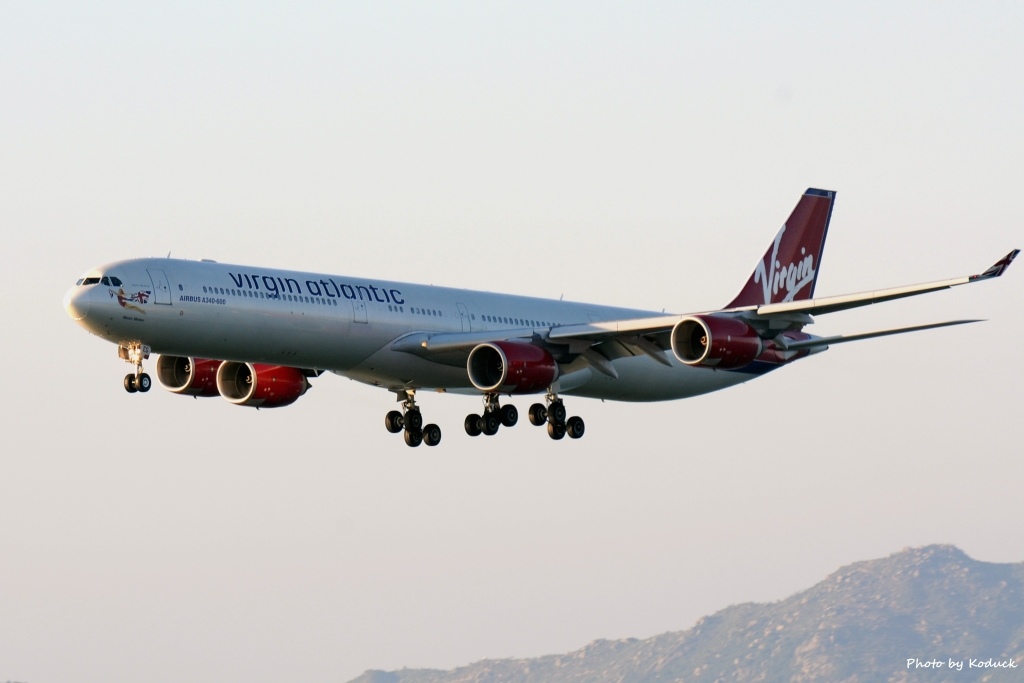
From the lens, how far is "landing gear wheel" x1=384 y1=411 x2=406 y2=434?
206 ft

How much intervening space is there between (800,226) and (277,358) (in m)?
27.7

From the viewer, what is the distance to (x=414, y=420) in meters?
62.6

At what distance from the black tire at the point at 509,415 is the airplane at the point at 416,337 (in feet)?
0.16

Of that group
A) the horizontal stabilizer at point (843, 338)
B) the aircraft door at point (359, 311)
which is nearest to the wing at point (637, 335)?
the horizontal stabilizer at point (843, 338)

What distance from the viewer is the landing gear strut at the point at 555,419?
6047cm

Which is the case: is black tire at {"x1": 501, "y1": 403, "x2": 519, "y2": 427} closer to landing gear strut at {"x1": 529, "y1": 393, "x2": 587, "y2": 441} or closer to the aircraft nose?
landing gear strut at {"x1": 529, "y1": 393, "x2": 587, "y2": 441}

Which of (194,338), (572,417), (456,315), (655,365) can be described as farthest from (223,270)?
(655,365)

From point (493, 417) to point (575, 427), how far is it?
3.25 metres

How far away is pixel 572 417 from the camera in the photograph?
201 feet

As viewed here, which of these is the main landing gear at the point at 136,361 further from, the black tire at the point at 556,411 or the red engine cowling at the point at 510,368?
the black tire at the point at 556,411

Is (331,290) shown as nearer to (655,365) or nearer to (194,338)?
(194,338)

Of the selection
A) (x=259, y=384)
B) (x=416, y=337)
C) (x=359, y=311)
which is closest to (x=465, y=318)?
(x=416, y=337)

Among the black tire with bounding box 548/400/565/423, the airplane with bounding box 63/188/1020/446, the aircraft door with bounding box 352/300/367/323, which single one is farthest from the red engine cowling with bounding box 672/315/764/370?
the aircraft door with bounding box 352/300/367/323

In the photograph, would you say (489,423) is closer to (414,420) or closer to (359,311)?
(414,420)
